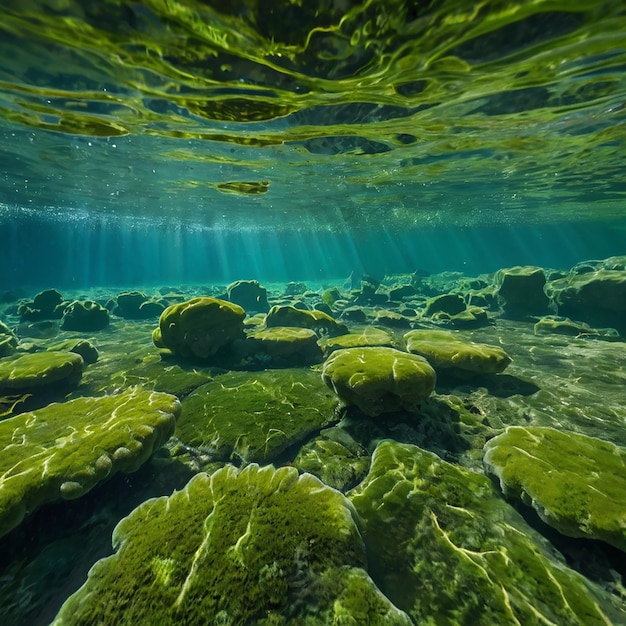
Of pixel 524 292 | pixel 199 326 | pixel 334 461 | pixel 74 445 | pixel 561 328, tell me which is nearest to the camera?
pixel 74 445

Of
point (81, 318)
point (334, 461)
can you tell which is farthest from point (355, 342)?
point (81, 318)

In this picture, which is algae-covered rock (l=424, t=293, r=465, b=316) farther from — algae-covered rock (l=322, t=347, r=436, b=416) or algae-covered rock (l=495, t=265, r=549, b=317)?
algae-covered rock (l=322, t=347, r=436, b=416)

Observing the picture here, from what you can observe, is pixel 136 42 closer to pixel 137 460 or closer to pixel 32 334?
pixel 137 460

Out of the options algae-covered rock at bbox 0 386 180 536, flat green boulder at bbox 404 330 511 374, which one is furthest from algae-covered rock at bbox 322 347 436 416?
algae-covered rock at bbox 0 386 180 536

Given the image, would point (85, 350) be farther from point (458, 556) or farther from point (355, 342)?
point (458, 556)

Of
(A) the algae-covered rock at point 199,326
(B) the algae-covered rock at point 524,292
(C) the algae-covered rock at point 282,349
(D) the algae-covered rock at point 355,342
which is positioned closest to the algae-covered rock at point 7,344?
(A) the algae-covered rock at point 199,326

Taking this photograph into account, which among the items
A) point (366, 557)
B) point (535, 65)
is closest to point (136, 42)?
point (535, 65)
